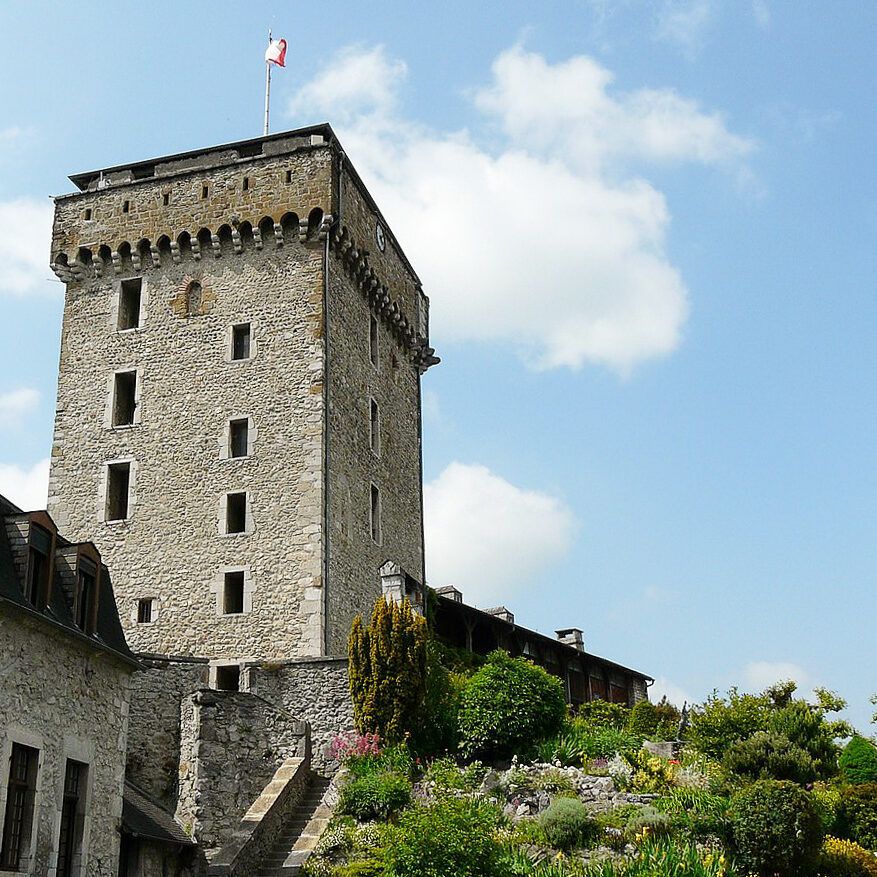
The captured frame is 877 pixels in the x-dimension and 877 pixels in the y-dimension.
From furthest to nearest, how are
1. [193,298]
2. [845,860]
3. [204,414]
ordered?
[193,298] → [204,414] → [845,860]

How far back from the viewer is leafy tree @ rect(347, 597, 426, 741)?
65.3 feet

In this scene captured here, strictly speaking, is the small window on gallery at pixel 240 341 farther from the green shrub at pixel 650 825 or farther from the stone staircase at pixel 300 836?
the green shrub at pixel 650 825

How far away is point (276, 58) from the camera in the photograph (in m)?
29.9

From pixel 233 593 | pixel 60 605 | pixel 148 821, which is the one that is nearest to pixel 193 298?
pixel 233 593

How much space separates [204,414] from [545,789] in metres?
12.1

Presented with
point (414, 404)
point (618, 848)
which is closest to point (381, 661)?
point (618, 848)

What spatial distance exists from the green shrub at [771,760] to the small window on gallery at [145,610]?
12673 millimetres

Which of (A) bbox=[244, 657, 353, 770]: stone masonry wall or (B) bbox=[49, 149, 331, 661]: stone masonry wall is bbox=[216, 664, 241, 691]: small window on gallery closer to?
(B) bbox=[49, 149, 331, 661]: stone masonry wall

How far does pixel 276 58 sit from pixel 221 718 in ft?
61.8

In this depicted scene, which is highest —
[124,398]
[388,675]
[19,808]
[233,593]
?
[124,398]

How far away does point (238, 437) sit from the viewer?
2525 centimetres

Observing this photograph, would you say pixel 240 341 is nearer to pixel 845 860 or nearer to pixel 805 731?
pixel 805 731

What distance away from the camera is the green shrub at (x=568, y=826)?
16156 mm

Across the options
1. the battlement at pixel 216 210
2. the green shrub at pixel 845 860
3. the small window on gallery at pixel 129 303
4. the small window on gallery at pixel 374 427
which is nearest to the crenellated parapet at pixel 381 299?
the battlement at pixel 216 210
